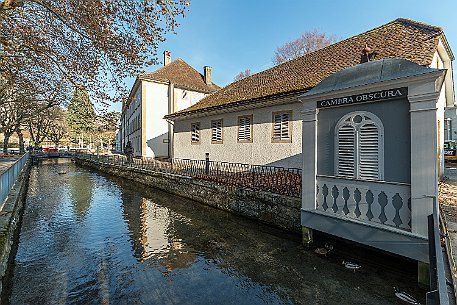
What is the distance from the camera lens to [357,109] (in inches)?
203

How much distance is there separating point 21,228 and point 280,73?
46.5 ft

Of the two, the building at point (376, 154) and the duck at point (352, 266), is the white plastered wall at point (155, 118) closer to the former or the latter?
the building at point (376, 154)

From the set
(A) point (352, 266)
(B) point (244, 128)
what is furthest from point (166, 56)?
(A) point (352, 266)

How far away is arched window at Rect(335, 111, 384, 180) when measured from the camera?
15.9 ft

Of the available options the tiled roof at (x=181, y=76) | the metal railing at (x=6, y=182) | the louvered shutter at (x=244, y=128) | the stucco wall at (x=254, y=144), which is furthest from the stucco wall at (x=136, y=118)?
the louvered shutter at (x=244, y=128)

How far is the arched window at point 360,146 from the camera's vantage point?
4853 mm

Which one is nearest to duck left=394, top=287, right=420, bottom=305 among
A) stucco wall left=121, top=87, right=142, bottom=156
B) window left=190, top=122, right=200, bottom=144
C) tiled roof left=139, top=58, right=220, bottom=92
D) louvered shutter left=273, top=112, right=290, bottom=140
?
louvered shutter left=273, top=112, right=290, bottom=140

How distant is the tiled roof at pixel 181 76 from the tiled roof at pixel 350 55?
1171 cm

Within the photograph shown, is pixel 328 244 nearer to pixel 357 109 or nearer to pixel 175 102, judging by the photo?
pixel 357 109

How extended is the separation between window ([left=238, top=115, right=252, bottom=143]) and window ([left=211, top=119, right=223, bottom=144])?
5.18ft

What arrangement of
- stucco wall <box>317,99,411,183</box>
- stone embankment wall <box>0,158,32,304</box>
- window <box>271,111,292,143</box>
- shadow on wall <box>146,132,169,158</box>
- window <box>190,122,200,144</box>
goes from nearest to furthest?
stucco wall <box>317,99,411,183</box>
stone embankment wall <box>0,158,32,304</box>
window <box>271,111,292,143</box>
window <box>190,122,200,144</box>
shadow on wall <box>146,132,169,158</box>

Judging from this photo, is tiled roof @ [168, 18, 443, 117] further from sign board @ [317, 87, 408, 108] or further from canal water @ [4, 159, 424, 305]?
canal water @ [4, 159, 424, 305]

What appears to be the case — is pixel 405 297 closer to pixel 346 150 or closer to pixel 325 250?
pixel 325 250

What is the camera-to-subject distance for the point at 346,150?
5.32 metres
